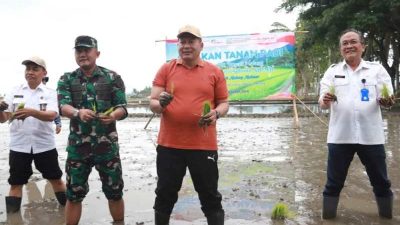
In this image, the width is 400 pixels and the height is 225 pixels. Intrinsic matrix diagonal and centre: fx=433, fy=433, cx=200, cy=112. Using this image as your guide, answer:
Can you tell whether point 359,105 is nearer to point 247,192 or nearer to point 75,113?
point 247,192

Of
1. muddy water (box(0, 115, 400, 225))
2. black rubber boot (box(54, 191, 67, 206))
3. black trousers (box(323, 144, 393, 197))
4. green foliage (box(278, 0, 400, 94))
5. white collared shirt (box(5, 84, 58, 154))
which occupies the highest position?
green foliage (box(278, 0, 400, 94))

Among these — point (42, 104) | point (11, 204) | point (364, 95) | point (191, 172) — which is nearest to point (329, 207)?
point (364, 95)

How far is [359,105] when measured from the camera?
14.0ft

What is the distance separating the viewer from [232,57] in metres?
15.9

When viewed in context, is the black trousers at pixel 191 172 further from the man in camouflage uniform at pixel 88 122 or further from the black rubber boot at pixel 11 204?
the black rubber boot at pixel 11 204

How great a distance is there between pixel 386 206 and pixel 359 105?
1.09 meters

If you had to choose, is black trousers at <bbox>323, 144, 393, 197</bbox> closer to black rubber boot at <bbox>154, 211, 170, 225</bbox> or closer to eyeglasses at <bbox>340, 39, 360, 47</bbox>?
eyeglasses at <bbox>340, 39, 360, 47</bbox>

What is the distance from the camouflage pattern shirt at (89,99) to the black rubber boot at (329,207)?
2238mm

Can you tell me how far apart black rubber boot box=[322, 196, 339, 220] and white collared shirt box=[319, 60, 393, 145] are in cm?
60

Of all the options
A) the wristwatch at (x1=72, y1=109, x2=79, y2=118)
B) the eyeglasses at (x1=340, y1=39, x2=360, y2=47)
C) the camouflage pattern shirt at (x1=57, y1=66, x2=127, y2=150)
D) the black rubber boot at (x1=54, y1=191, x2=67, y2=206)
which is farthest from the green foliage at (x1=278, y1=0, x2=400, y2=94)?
the wristwatch at (x1=72, y1=109, x2=79, y2=118)

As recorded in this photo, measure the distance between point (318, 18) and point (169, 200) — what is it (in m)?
21.6

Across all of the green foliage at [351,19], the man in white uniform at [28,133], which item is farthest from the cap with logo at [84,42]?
the green foliage at [351,19]

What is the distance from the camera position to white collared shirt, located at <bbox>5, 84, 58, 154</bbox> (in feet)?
15.9

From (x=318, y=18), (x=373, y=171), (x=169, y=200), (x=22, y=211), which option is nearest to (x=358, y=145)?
(x=373, y=171)
